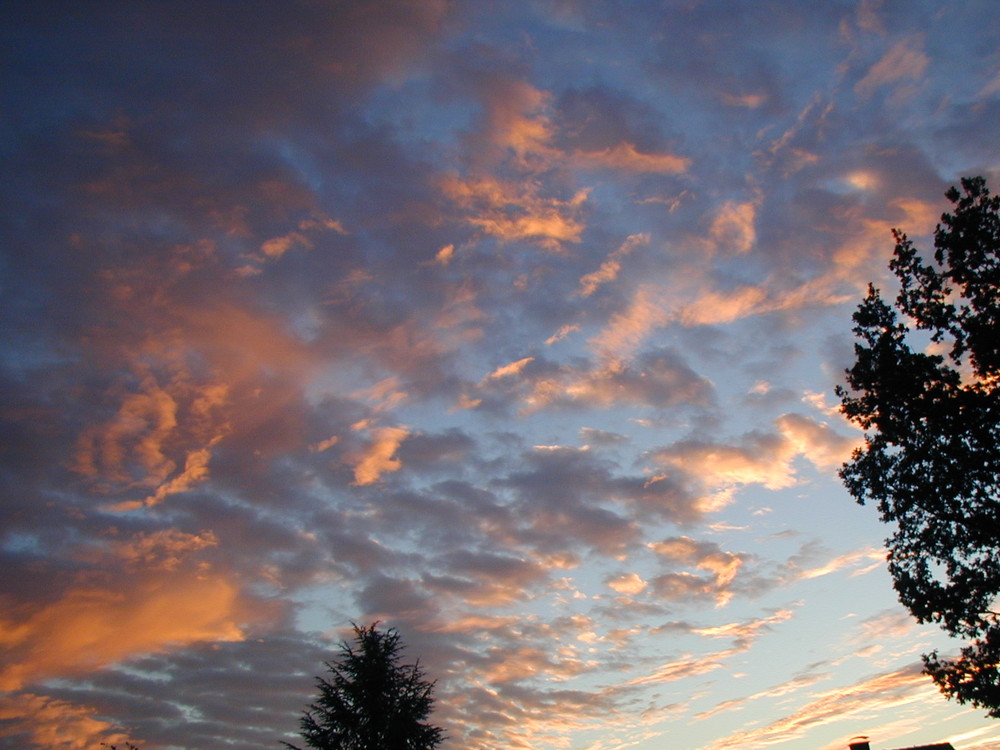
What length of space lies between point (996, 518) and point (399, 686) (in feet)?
91.1

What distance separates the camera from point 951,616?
21938 millimetres

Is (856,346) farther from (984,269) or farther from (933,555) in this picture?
(933,555)

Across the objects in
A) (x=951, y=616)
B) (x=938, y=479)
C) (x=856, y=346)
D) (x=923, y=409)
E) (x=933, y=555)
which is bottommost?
(x=951, y=616)

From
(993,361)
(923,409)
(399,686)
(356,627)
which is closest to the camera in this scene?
(993,361)

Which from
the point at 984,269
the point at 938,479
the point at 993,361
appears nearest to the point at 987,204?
the point at 984,269

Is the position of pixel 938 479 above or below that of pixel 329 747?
above

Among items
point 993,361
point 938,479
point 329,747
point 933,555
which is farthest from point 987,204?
point 329,747

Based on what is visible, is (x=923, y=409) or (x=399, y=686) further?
(x=399, y=686)

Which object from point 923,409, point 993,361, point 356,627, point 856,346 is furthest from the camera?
point 356,627

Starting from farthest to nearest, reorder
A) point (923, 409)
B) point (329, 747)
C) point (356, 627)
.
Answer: point (356, 627) < point (329, 747) < point (923, 409)

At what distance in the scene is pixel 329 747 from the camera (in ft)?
98.6

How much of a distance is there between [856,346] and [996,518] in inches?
289

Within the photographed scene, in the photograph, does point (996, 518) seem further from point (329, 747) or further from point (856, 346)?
point (329, 747)

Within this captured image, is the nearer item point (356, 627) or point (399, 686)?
point (399, 686)
